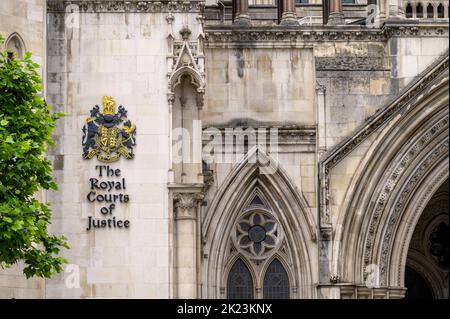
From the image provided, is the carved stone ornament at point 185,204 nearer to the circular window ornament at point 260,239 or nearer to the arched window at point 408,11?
the circular window ornament at point 260,239

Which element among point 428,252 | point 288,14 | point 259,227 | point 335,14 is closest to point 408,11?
point 335,14

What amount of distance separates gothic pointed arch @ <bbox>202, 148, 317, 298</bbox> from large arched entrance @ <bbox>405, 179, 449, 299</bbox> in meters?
3.65

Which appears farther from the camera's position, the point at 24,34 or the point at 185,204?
the point at 185,204

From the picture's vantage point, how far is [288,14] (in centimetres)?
3394

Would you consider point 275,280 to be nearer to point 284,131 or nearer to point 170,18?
point 284,131

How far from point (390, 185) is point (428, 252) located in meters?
3.67

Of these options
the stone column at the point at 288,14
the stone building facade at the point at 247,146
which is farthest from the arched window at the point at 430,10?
the stone column at the point at 288,14

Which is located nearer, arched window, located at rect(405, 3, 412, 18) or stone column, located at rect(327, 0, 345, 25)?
arched window, located at rect(405, 3, 412, 18)

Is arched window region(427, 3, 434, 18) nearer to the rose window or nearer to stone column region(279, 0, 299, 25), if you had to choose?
stone column region(279, 0, 299, 25)

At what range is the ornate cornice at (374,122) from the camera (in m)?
32.3

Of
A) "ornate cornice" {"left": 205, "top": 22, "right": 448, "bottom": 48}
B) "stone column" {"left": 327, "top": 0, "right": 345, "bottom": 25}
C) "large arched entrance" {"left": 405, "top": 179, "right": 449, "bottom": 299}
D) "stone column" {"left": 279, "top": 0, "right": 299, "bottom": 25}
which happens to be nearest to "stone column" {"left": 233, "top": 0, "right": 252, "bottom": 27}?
"ornate cornice" {"left": 205, "top": 22, "right": 448, "bottom": 48}

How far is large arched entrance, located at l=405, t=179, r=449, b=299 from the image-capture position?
1391 inches

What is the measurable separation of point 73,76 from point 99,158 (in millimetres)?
1827
